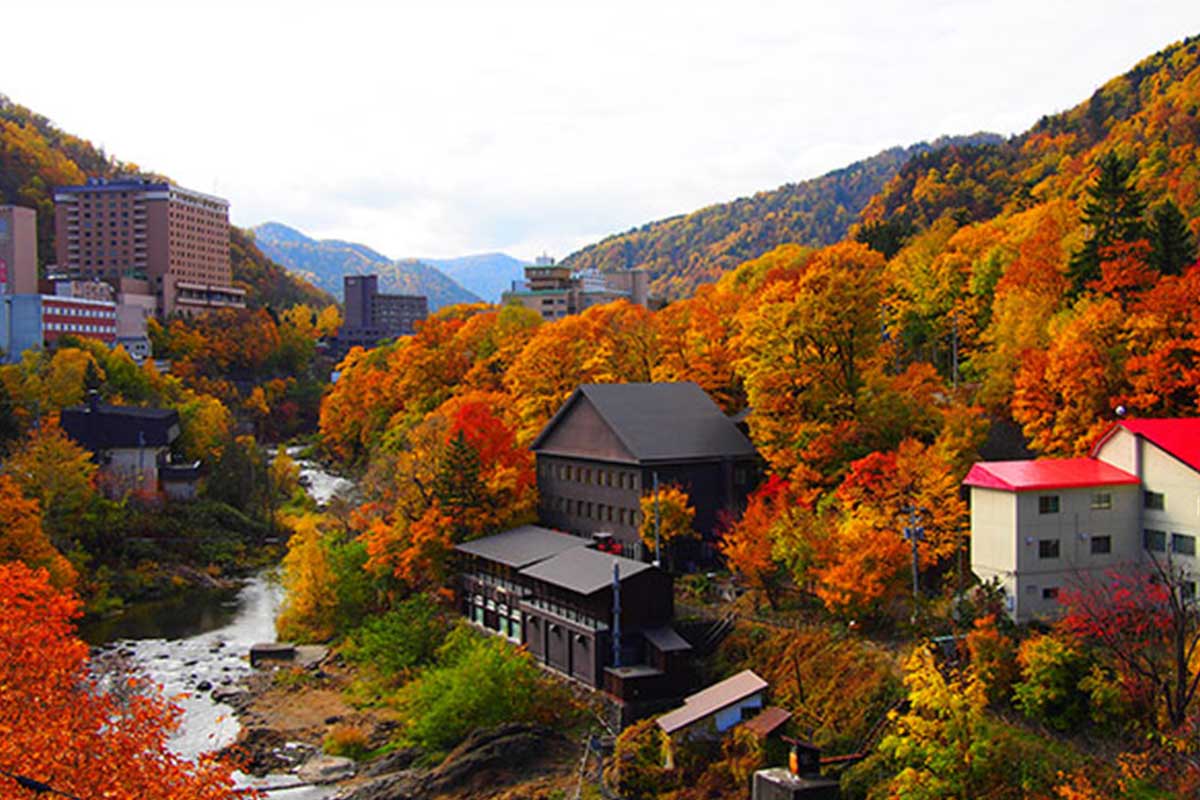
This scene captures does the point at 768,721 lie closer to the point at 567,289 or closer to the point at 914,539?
the point at 914,539

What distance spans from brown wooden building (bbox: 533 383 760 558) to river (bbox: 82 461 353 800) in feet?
46.5

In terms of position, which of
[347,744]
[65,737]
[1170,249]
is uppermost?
[1170,249]

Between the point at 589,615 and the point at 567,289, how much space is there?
88529 mm

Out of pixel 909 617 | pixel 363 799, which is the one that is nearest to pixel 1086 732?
Answer: pixel 909 617

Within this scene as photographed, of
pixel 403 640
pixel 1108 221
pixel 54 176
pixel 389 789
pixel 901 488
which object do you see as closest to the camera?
pixel 389 789

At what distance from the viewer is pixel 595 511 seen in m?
42.6

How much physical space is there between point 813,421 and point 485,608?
13509 mm

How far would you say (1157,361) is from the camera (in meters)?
31.9

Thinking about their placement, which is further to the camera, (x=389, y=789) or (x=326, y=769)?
(x=326, y=769)

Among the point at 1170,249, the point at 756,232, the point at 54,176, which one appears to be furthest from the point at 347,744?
the point at 756,232

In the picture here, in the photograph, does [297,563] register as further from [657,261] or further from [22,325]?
[657,261]

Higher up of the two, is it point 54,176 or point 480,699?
point 54,176

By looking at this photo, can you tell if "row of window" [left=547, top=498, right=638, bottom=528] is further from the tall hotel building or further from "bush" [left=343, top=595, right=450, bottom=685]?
the tall hotel building

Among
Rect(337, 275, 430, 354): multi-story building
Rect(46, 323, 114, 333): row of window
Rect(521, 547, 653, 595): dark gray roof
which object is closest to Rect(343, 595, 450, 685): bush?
Rect(521, 547, 653, 595): dark gray roof
